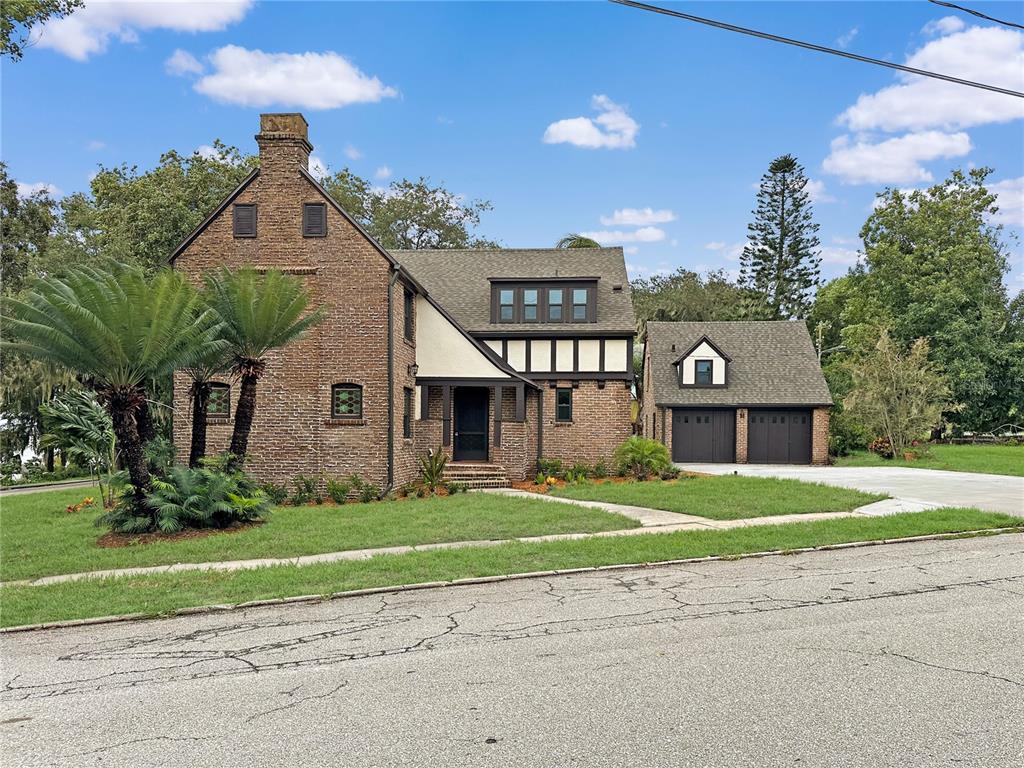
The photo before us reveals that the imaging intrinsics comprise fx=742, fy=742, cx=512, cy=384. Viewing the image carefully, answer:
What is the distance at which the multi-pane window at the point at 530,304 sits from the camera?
25375mm

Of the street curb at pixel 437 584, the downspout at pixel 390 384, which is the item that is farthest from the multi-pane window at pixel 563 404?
the street curb at pixel 437 584

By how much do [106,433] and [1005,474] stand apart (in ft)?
85.2

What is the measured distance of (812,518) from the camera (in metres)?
13.7

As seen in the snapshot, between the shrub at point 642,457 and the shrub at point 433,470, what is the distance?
18.3 ft

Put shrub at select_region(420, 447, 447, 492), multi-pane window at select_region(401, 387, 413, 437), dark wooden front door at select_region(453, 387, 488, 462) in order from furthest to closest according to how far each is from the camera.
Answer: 1. dark wooden front door at select_region(453, 387, 488, 462)
2. multi-pane window at select_region(401, 387, 413, 437)
3. shrub at select_region(420, 447, 447, 492)

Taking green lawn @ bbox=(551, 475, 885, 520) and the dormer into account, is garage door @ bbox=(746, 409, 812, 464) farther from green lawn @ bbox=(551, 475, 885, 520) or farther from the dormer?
green lawn @ bbox=(551, 475, 885, 520)

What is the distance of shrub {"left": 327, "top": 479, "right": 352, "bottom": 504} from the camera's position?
17828 millimetres

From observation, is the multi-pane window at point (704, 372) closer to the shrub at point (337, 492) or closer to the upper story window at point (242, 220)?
the shrub at point (337, 492)

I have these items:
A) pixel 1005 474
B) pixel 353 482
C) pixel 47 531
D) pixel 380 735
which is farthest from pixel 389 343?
pixel 1005 474

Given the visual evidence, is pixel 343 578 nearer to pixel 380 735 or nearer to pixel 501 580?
pixel 501 580

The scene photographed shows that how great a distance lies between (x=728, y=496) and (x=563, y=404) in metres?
9.39

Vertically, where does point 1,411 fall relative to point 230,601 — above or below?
above

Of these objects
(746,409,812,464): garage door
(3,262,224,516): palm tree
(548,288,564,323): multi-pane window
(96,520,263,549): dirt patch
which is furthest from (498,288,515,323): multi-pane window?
(96,520,263,549): dirt patch

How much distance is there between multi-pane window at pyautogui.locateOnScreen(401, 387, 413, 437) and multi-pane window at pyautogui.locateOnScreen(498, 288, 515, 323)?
5.60 metres
